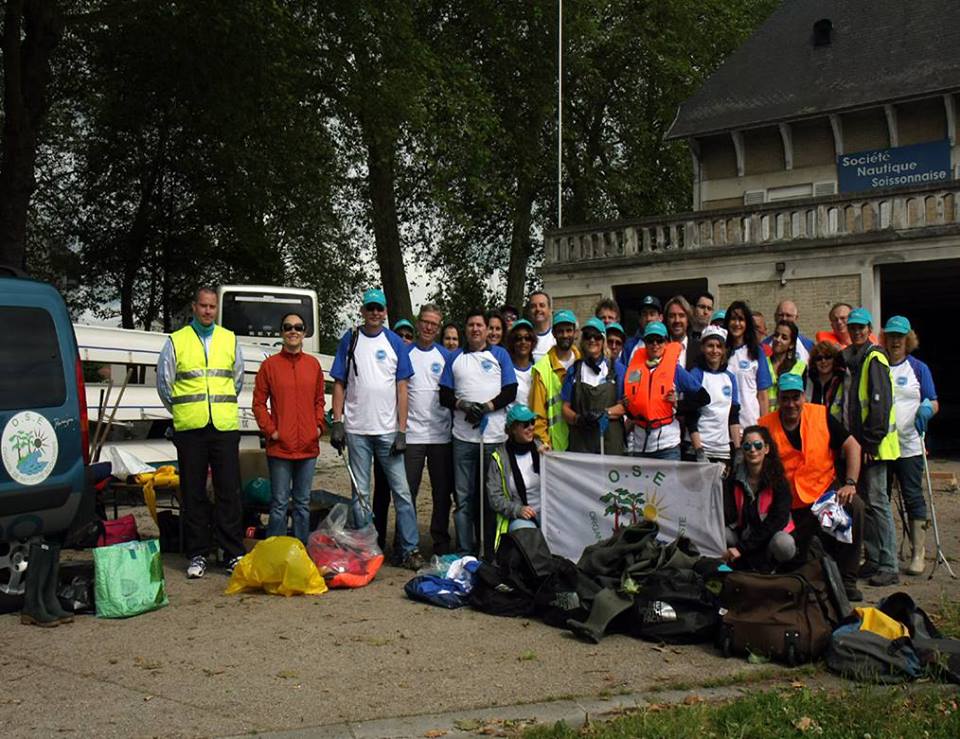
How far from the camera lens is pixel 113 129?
31.0 metres

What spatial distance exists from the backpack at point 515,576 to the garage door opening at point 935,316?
1495 cm

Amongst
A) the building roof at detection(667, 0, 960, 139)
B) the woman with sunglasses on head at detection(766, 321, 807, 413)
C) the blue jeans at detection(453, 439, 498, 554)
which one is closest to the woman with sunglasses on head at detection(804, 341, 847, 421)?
the woman with sunglasses on head at detection(766, 321, 807, 413)

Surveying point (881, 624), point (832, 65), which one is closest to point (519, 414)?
point (881, 624)

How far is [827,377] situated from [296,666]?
5.01 m

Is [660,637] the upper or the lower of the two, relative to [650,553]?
lower

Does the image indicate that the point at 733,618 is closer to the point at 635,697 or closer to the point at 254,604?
the point at 635,697

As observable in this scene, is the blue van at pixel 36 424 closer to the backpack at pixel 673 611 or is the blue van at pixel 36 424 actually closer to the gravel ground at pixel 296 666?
the gravel ground at pixel 296 666

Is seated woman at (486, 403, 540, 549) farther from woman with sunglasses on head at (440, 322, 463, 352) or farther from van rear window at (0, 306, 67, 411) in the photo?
van rear window at (0, 306, 67, 411)

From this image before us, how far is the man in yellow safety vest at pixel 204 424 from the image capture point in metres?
8.54

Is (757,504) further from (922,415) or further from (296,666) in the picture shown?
(296,666)

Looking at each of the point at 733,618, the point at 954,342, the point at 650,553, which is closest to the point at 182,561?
the point at 650,553

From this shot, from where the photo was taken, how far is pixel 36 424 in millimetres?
7477

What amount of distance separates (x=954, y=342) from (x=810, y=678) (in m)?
24.9

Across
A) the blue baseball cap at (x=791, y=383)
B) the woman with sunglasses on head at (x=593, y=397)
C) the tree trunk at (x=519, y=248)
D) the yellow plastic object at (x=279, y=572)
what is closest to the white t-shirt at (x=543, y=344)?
the woman with sunglasses on head at (x=593, y=397)
